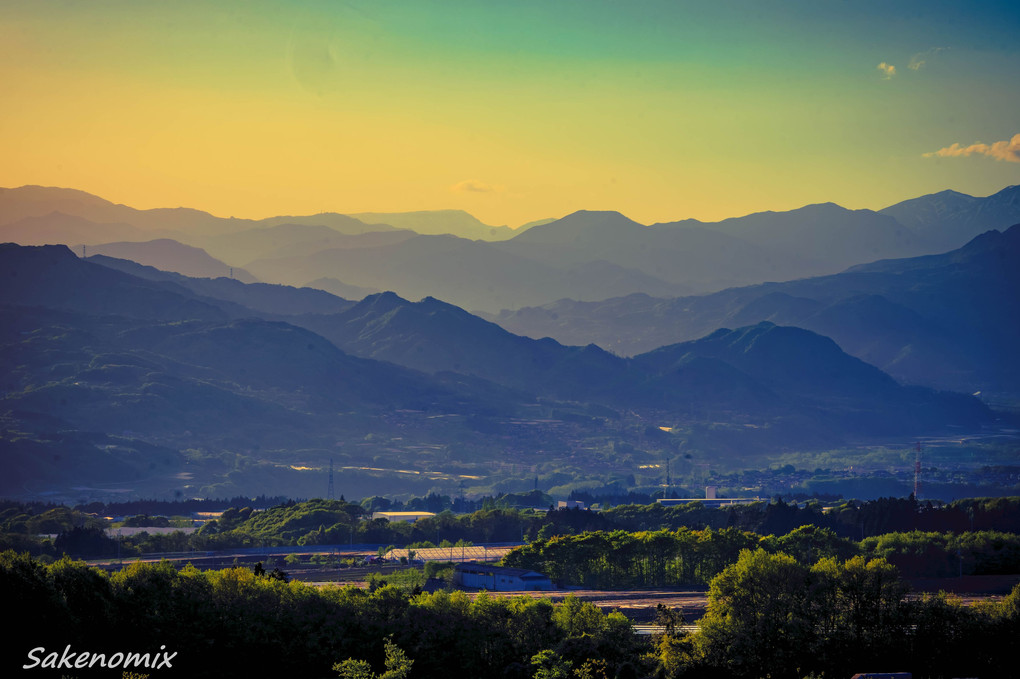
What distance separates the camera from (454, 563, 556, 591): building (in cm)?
12688

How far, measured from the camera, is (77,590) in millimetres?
79938

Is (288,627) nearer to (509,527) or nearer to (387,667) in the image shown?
(387,667)

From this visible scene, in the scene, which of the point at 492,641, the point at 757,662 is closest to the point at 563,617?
the point at 492,641

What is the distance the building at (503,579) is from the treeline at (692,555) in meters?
4.24

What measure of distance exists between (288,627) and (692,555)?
6045 cm

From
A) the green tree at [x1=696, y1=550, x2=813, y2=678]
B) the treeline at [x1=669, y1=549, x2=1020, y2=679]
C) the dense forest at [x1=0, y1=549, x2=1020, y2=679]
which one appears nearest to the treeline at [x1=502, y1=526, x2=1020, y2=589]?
the treeline at [x1=669, y1=549, x2=1020, y2=679]

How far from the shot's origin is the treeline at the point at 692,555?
132750 mm

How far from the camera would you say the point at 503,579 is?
420ft

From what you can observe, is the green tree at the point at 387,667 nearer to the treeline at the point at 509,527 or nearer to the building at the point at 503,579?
the building at the point at 503,579

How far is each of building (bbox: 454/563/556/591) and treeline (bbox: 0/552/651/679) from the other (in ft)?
133

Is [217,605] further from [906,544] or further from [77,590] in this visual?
[906,544]

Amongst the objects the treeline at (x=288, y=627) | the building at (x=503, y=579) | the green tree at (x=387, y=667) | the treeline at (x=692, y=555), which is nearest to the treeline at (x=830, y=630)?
the treeline at (x=288, y=627)

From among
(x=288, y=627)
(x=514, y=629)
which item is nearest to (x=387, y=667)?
(x=288, y=627)

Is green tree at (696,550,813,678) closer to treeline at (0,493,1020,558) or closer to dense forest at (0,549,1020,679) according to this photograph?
dense forest at (0,549,1020,679)
